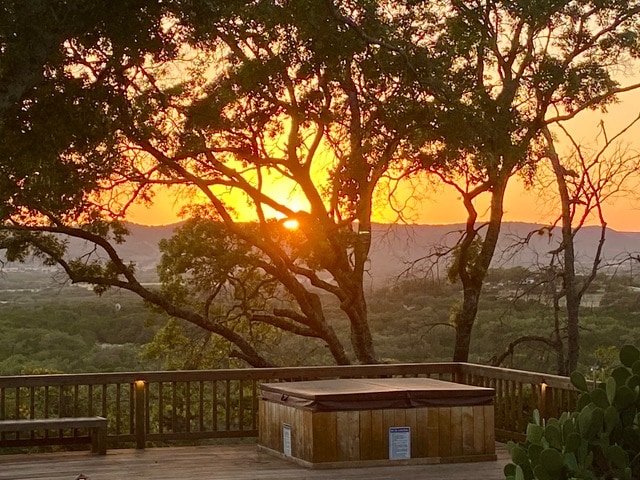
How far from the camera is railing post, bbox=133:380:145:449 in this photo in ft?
33.2

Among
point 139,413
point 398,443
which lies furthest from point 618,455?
point 139,413

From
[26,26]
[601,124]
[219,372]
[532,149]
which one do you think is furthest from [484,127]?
[26,26]

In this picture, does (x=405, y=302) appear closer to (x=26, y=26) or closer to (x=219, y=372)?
(x=219, y=372)

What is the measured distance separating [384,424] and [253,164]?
964cm

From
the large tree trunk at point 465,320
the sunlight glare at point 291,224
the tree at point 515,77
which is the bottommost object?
the large tree trunk at point 465,320

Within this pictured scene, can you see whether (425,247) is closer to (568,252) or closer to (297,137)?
(568,252)

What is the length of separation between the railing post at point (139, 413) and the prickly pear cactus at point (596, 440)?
8.10 meters

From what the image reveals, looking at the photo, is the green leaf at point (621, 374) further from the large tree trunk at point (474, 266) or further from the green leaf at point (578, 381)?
the large tree trunk at point (474, 266)

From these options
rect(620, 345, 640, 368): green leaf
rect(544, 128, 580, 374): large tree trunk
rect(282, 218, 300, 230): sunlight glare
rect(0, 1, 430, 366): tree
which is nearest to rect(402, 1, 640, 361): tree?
rect(544, 128, 580, 374): large tree trunk

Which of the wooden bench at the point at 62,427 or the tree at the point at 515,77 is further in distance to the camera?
the tree at the point at 515,77

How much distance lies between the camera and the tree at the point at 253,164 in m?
14.3

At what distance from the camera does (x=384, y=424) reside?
9.04m

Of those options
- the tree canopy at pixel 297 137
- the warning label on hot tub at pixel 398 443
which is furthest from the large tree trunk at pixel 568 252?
the warning label on hot tub at pixel 398 443

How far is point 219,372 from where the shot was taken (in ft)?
33.9
